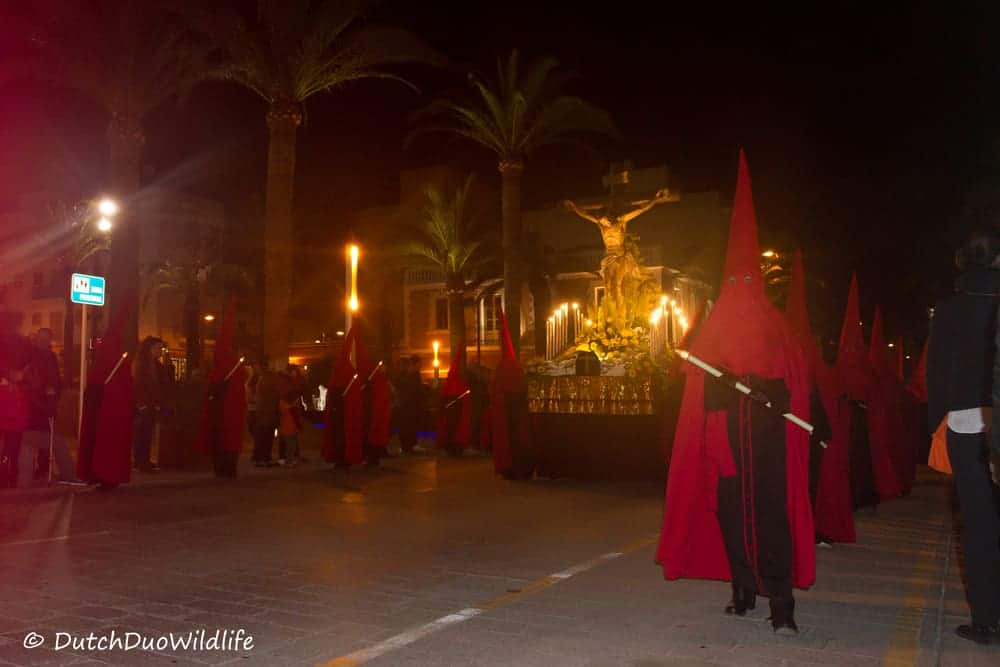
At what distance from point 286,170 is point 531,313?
79.4ft

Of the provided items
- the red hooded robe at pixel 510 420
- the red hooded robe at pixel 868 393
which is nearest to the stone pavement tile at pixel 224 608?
the red hooded robe at pixel 868 393

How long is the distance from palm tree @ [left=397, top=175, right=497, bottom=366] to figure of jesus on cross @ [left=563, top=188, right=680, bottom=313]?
18230 millimetres

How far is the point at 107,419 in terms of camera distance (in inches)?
453

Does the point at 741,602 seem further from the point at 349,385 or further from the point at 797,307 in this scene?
the point at 349,385

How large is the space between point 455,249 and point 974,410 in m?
32.8

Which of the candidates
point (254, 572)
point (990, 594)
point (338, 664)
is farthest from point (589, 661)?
point (254, 572)

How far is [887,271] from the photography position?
104 feet

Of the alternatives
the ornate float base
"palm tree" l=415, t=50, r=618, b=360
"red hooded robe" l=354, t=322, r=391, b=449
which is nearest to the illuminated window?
"palm tree" l=415, t=50, r=618, b=360

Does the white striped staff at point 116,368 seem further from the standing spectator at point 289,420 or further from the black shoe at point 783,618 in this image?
the black shoe at point 783,618

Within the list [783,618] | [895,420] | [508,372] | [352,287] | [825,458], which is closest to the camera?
[783,618]

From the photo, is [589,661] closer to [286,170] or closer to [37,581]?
[37,581]

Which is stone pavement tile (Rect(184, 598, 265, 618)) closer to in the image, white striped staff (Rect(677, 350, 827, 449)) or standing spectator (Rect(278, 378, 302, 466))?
white striped staff (Rect(677, 350, 827, 449))

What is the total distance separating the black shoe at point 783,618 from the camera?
16.1 ft

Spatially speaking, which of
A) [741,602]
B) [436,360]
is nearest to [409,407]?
[741,602]
